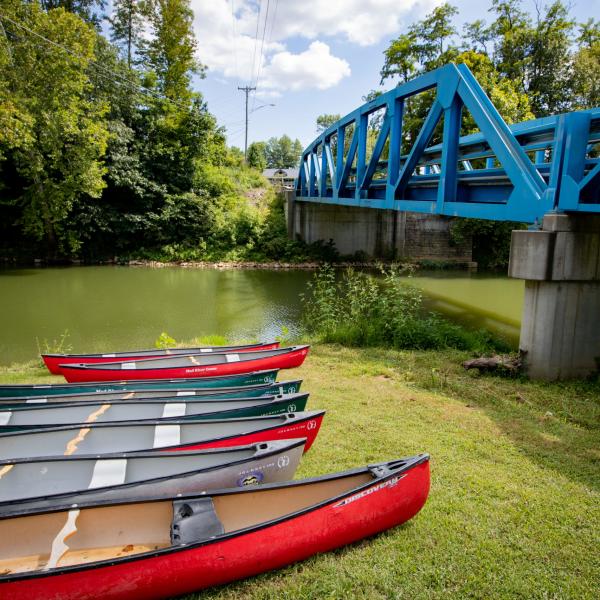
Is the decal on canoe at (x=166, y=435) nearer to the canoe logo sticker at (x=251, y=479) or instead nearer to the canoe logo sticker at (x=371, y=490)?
the canoe logo sticker at (x=251, y=479)

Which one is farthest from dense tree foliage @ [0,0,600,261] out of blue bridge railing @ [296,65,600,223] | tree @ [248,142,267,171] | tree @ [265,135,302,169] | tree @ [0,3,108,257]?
tree @ [265,135,302,169]

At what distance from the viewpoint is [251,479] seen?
4.04m

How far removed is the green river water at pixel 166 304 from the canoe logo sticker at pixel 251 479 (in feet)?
26.7

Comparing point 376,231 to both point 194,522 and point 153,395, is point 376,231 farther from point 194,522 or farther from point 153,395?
point 194,522

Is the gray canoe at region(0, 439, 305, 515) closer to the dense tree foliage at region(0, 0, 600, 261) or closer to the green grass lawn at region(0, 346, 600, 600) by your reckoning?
the green grass lawn at region(0, 346, 600, 600)

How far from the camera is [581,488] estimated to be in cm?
445

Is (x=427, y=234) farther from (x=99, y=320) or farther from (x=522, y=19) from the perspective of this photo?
(x=99, y=320)

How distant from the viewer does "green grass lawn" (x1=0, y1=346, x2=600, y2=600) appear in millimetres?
3334

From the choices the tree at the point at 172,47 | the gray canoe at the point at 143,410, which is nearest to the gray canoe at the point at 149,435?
the gray canoe at the point at 143,410

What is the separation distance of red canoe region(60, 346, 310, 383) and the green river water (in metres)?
3.87

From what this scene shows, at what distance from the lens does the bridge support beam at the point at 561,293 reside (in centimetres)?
754

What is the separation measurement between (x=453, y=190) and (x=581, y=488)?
260 inches

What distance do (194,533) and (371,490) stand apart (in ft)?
4.28

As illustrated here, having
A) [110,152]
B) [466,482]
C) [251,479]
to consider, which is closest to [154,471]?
[251,479]
